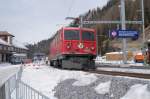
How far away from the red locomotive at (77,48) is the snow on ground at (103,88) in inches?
596

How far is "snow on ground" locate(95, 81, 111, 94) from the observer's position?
12197 millimetres

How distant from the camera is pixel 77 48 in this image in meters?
29.3

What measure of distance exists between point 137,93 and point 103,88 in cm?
271

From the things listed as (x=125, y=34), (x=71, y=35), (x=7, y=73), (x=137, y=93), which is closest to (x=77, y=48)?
(x=71, y=35)

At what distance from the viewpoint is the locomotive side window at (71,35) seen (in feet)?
95.8

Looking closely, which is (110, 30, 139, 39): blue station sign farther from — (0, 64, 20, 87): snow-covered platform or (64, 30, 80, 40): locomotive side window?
(64, 30, 80, 40): locomotive side window

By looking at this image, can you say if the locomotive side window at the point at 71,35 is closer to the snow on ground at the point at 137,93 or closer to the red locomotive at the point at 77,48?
the red locomotive at the point at 77,48

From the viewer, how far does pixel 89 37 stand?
30.2 meters

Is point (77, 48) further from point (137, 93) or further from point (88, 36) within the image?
point (137, 93)

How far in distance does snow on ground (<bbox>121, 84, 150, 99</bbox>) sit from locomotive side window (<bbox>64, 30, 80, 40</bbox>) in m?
18.4

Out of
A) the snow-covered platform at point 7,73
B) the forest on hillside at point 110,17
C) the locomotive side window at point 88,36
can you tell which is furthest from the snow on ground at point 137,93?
the forest on hillside at point 110,17

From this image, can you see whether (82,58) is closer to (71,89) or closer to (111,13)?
(71,89)

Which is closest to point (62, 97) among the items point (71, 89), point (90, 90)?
point (71, 89)

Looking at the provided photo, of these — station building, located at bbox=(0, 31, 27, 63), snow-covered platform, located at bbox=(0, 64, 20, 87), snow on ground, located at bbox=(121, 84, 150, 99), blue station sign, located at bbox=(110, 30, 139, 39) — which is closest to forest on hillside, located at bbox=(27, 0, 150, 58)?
station building, located at bbox=(0, 31, 27, 63)
